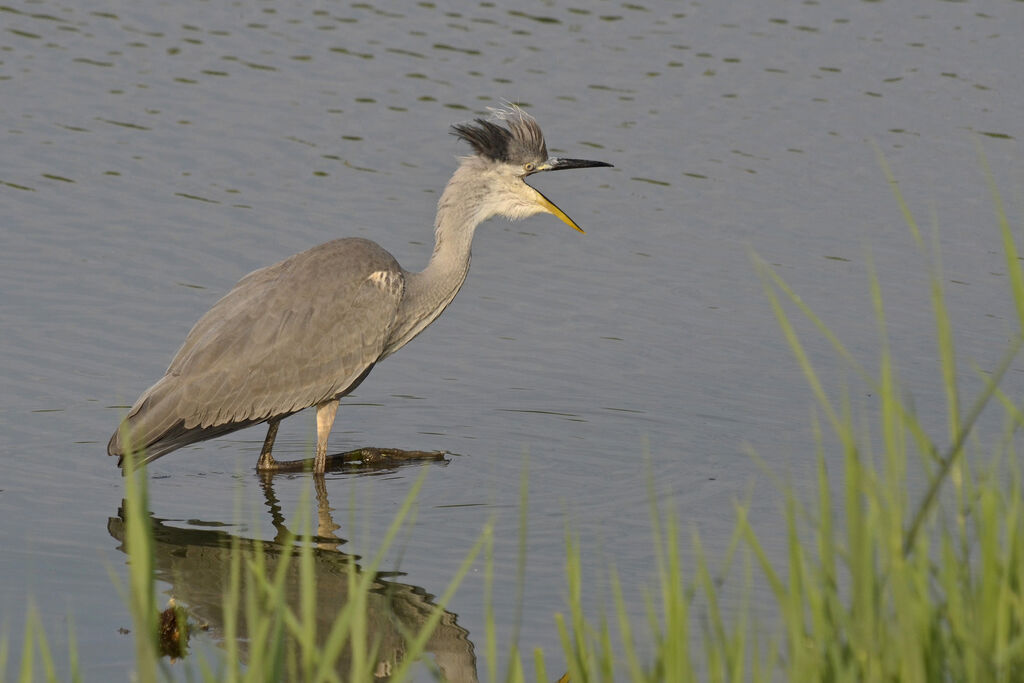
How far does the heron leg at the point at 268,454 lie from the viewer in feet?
29.5

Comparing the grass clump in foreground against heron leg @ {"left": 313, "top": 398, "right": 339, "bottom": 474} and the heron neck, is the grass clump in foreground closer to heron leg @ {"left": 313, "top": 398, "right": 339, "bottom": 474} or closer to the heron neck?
heron leg @ {"left": 313, "top": 398, "right": 339, "bottom": 474}

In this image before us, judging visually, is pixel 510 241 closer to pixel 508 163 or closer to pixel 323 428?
pixel 508 163

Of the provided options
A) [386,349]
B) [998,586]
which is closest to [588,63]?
[386,349]

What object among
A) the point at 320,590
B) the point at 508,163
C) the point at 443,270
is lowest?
the point at 320,590

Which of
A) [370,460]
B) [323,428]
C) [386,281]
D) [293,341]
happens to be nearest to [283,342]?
[293,341]

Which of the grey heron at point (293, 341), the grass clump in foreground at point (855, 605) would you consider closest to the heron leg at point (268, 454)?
the grey heron at point (293, 341)

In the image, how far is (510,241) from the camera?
1310 centimetres

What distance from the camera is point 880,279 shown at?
39.4 ft

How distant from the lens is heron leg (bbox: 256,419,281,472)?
898 cm

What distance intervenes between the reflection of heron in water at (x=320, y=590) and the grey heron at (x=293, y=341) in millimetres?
660

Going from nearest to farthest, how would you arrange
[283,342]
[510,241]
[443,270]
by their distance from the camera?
[283,342], [443,270], [510,241]

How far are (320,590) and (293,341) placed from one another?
2138 millimetres

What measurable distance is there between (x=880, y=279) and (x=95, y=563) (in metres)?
6.76

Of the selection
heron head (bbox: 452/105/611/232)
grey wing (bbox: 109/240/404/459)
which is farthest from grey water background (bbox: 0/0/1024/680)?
heron head (bbox: 452/105/611/232)
